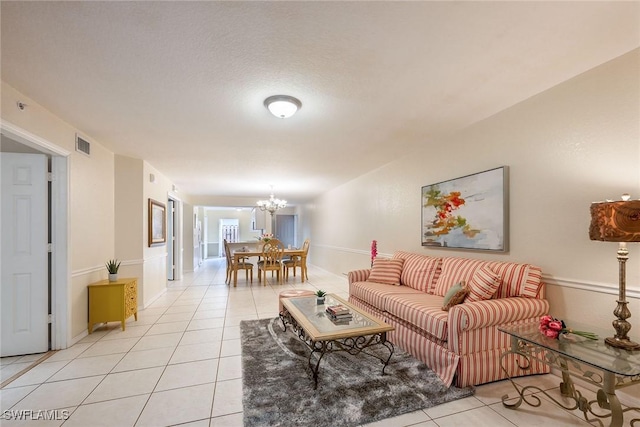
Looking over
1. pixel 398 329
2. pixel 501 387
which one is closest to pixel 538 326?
pixel 501 387

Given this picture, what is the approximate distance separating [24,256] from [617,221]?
498cm

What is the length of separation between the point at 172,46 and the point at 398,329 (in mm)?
3055

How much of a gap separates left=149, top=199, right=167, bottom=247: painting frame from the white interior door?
5.69 feet

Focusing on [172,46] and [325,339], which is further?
[325,339]

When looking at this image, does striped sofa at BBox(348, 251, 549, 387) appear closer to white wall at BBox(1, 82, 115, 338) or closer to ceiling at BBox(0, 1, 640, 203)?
ceiling at BBox(0, 1, 640, 203)

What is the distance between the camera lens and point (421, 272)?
352 centimetres

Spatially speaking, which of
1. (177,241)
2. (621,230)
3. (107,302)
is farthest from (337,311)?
(177,241)

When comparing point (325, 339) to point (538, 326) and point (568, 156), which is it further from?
point (568, 156)

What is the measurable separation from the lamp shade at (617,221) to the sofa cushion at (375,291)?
1827 millimetres

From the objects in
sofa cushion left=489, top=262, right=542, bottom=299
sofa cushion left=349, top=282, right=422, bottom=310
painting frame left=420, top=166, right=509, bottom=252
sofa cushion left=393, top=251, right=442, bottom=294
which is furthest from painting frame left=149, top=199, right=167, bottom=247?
sofa cushion left=489, top=262, right=542, bottom=299

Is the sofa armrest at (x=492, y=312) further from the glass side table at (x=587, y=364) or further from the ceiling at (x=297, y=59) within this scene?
the ceiling at (x=297, y=59)

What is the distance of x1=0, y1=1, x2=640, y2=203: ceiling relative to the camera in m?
1.51

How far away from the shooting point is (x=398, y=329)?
2877 mm

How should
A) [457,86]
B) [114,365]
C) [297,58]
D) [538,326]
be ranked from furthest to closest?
[114,365], [457,86], [538,326], [297,58]
